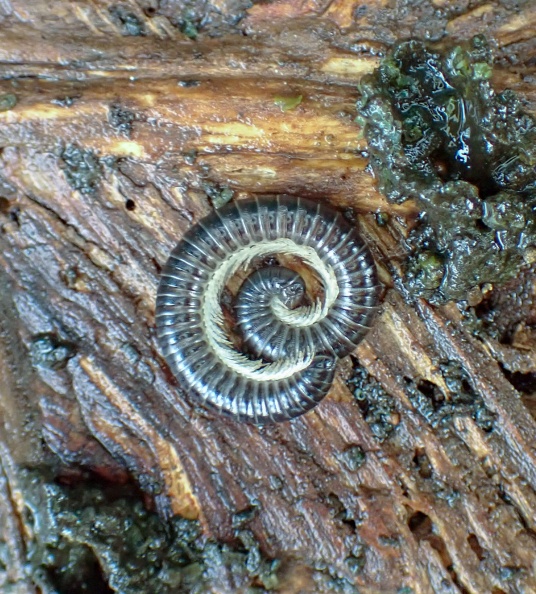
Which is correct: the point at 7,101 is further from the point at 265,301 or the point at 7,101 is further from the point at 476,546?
the point at 476,546

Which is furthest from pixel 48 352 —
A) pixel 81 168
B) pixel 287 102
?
pixel 287 102

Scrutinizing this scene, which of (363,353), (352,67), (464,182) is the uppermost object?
(352,67)

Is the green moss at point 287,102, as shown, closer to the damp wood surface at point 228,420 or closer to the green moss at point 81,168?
the damp wood surface at point 228,420

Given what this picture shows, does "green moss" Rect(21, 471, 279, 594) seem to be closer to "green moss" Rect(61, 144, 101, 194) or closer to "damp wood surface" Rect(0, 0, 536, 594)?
"damp wood surface" Rect(0, 0, 536, 594)

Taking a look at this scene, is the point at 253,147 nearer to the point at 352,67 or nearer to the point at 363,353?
the point at 352,67

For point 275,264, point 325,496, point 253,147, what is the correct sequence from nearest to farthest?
point 253,147 → point 325,496 → point 275,264

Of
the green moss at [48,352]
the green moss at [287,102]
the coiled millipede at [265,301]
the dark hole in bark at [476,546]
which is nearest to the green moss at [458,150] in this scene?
the green moss at [287,102]

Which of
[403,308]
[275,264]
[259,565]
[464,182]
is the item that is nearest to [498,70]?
[464,182]
